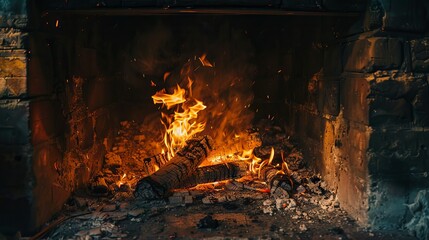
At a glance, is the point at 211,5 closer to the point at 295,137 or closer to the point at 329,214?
the point at 329,214

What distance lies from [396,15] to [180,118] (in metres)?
3.51

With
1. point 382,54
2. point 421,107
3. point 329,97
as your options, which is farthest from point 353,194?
point 382,54

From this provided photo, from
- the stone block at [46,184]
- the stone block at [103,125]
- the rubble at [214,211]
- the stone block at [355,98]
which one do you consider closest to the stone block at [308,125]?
the rubble at [214,211]

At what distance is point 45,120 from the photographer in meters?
3.97

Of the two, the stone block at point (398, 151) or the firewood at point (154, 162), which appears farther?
the firewood at point (154, 162)

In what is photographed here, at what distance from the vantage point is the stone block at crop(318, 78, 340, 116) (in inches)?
178

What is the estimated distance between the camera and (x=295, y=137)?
6.27 meters

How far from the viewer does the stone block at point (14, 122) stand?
12.0 feet

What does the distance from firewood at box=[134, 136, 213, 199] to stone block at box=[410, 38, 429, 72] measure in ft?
9.51

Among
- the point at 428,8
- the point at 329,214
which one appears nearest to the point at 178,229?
the point at 329,214

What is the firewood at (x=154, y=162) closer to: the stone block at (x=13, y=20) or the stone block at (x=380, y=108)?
the stone block at (x=13, y=20)

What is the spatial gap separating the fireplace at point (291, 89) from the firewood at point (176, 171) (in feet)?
2.67

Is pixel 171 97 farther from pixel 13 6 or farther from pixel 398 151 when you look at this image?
pixel 398 151

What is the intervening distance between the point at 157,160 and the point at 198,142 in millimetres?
631
